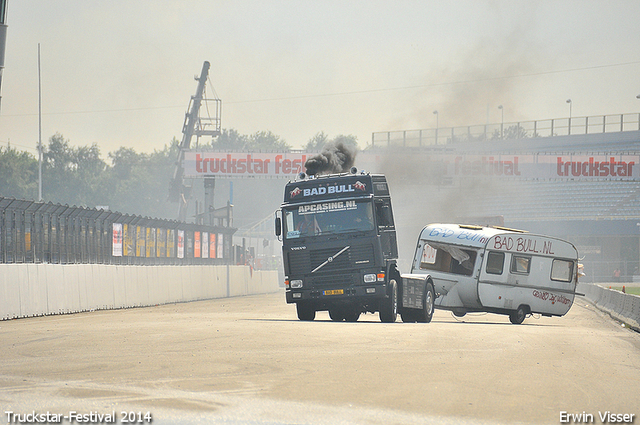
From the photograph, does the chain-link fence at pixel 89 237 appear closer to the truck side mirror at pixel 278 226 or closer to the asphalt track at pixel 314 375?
the truck side mirror at pixel 278 226

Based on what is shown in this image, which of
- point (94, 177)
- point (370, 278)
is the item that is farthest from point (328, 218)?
point (94, 177)

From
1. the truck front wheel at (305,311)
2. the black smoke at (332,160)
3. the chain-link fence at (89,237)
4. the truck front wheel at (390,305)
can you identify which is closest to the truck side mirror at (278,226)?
the truck front wheel at (305,311)

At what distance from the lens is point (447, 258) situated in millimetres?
24094

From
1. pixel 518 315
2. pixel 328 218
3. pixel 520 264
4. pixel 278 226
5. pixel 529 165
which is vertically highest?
pixel 529 165

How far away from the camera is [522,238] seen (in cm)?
2386

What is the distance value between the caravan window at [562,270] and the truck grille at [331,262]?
7.10 metres

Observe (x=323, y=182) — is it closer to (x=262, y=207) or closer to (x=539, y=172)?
(x=539, y=172)

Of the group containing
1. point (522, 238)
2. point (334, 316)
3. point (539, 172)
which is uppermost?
point (539, 172)

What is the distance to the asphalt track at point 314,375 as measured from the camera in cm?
827

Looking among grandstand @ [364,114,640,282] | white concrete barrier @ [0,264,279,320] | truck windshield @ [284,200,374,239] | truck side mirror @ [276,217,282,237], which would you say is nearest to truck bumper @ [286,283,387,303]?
truck windshield @ [284,200,374,239]

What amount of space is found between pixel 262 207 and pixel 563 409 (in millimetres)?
166137

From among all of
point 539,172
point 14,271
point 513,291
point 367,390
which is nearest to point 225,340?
point 367,390

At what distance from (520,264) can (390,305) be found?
17.2 feet

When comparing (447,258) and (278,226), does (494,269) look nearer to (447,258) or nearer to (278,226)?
(447,258)
